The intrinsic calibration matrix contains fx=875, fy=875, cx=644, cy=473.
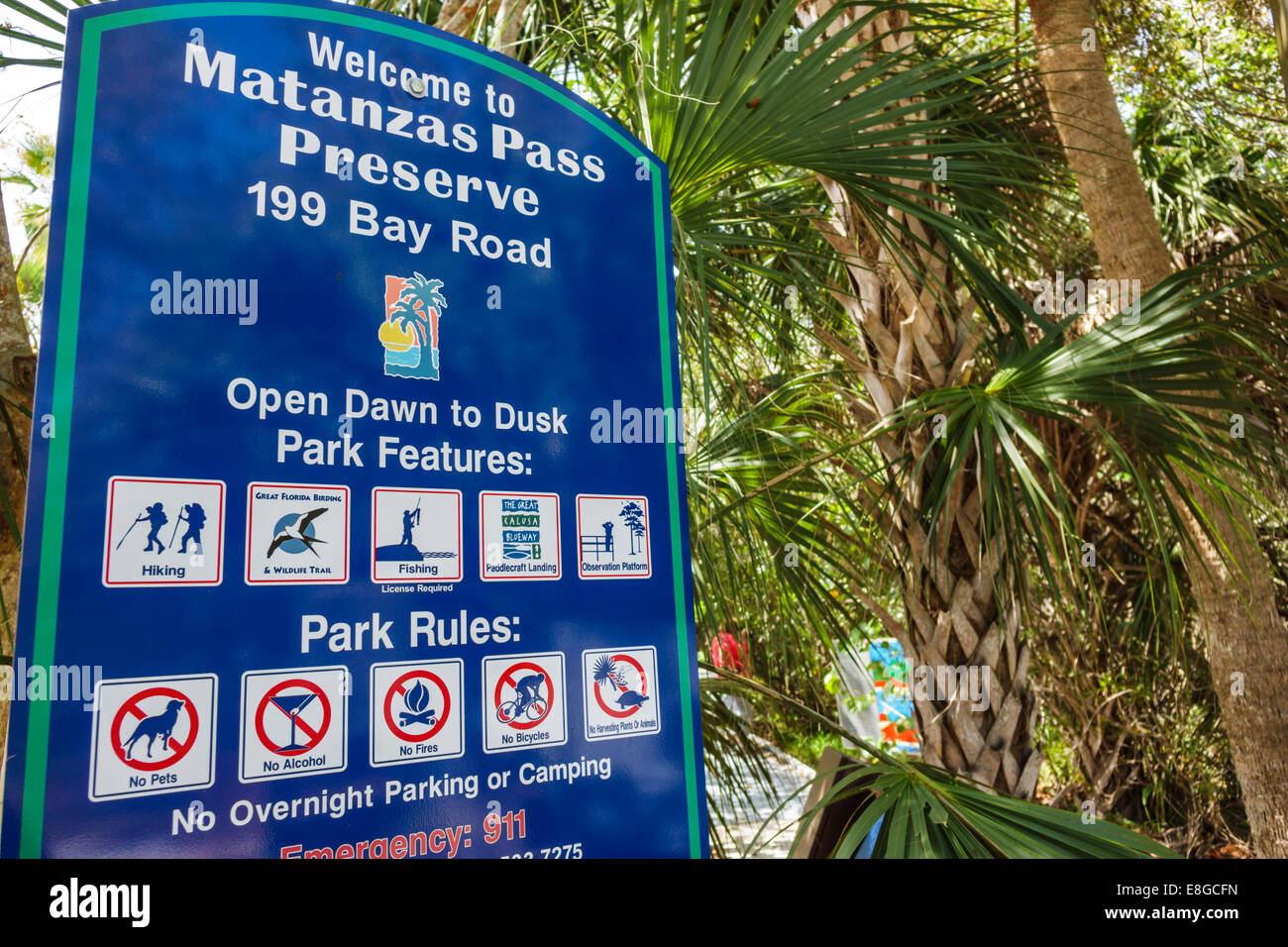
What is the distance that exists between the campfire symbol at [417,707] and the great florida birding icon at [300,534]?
23 cm

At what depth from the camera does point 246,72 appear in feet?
4.18

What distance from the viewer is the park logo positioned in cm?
130

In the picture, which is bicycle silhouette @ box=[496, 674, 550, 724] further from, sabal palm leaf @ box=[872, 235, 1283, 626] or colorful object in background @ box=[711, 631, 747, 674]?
colorful object in background @ box=[711, 631, 747, 674]

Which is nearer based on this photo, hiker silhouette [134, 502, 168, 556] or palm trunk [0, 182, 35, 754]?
hiker silhouette [134, 502, 168, 556]

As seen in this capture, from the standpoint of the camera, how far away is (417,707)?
4.06 feet

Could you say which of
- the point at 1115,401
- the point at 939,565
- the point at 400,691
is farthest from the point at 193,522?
the point at 939,565

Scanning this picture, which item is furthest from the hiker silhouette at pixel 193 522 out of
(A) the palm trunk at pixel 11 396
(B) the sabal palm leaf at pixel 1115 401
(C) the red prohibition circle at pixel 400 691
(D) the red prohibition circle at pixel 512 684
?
(B) the sabal palm leaf at pixel 1115 401

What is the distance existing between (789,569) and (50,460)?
2.16m

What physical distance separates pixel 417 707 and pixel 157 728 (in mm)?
324

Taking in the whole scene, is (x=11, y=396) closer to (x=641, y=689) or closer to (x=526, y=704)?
(x=526, y=704)

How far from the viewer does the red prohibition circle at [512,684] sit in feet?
4.27

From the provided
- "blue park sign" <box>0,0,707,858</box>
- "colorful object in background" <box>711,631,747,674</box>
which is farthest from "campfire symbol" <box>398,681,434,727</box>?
"colorful object in background" <box>711,631,747,674</box>

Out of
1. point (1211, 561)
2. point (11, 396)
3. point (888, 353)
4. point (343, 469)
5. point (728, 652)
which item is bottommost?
point (728, 652)

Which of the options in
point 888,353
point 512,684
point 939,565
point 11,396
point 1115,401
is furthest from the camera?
point 888,353
